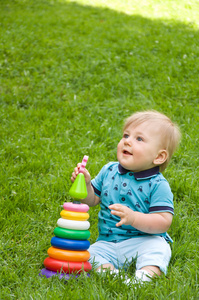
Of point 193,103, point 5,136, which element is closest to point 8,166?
point 5,136

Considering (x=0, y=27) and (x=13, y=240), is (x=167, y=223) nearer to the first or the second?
(x=13, y=240)

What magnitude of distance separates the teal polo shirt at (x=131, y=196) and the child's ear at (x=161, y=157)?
7cm

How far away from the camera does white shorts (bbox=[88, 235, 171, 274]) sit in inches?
98.2

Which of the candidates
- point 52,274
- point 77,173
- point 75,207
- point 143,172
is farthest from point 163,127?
point 52,274

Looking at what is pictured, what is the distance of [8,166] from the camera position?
12.8ft

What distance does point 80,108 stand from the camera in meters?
5.45

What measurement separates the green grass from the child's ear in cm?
58

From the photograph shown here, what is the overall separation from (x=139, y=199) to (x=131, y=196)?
6 cm

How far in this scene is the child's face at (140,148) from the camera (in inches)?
105

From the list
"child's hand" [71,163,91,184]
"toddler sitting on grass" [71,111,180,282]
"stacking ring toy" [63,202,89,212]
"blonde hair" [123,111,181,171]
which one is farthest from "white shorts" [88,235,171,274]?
"blonde hair" [123,111,181,171]

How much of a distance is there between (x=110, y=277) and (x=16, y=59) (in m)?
5.26

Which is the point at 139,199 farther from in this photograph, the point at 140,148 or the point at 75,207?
the point at 75,207

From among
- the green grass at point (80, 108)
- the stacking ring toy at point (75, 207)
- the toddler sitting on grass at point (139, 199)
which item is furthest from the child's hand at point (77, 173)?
the green grass at point (80, 108)

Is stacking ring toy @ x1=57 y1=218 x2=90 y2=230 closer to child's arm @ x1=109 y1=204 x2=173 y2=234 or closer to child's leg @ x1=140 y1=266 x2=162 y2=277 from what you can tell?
child's arm @ x1=109 y1=204 x2=173 y2=234
